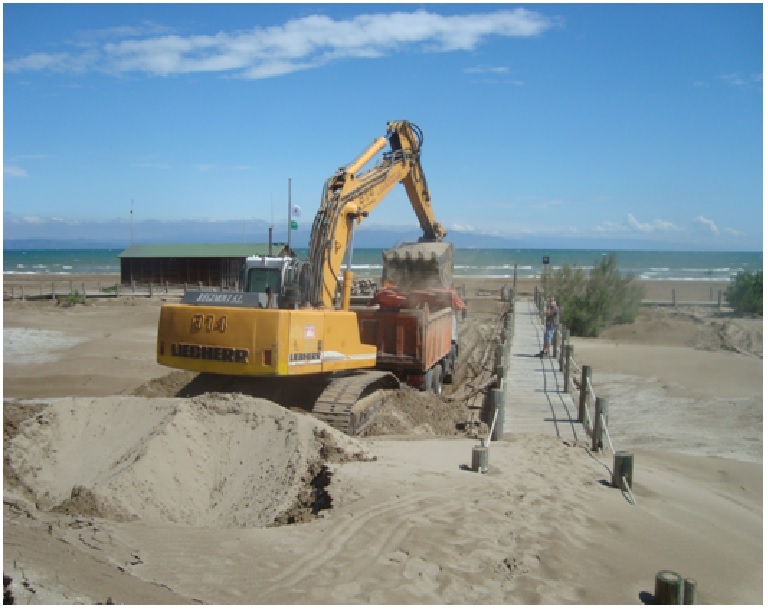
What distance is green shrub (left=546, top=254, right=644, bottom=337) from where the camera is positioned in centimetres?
3027

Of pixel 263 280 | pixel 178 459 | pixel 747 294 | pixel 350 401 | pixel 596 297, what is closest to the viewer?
pixel 178 459

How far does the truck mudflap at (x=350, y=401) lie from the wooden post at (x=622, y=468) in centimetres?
372

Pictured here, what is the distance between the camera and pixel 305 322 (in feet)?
33.3

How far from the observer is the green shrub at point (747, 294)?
3259 centimetres

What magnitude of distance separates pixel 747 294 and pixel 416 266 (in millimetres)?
22881

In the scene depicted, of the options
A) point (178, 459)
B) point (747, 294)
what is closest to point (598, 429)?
point (178, 459)

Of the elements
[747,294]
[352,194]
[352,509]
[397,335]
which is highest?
[352,194]

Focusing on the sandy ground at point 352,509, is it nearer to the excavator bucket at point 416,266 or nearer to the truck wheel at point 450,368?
the truck wheel at point 450,368

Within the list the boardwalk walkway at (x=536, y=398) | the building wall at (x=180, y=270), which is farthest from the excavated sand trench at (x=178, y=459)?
the building wall at (x=180, y=270)

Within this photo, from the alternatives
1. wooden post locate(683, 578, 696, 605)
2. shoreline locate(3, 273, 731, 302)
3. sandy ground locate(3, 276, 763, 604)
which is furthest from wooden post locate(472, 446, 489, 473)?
shoreline locate(3, 273, 731, 302)

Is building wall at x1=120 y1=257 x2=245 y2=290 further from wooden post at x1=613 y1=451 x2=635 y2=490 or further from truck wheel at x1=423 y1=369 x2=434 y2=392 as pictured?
wooden post at x1=613 y1=451 x2=635 y2=490

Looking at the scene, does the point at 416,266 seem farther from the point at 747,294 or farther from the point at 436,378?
the point at 747,294

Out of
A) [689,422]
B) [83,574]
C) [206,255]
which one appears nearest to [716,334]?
[689,422]
